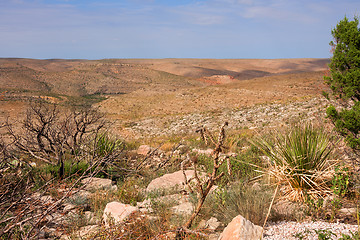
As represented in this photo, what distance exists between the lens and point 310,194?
403 cm

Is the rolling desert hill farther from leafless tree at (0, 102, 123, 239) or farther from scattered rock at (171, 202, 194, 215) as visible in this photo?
scattered rock at (171, 202, 194, 215)

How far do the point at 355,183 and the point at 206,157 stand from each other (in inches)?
141

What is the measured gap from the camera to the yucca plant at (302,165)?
4.10 m

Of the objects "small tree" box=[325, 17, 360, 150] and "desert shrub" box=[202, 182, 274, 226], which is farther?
"small tree" box=[325, 17, 360, 150]

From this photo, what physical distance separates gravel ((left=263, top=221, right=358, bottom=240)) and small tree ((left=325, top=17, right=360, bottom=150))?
2816 mm

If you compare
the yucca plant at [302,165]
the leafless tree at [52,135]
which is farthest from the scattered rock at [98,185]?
the yucca plant at [302,165]

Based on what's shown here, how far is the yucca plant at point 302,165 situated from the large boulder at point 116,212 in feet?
6.99

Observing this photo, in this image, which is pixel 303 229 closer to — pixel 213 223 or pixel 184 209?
pixel 213 223

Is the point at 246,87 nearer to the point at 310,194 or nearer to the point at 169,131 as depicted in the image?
the point at 169,131

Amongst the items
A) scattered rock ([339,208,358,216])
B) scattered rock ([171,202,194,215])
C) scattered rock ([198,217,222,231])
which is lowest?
scattered rock ([171,202,194,215])

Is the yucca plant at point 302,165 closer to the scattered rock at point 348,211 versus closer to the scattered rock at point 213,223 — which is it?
the scattered rock at point 348,211

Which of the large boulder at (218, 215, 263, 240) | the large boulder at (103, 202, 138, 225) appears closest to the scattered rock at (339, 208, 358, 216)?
the large boulder at (218, 215, 263, 240)

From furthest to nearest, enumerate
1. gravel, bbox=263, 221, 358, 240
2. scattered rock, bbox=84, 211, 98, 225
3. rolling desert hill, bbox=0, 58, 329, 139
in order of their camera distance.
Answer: rolling desert hill, bbox=0, 58, 329, 139 < scattered rock, bbox=84, 211, 98, 225 < gravel, bbox=263, 221, 358, 240

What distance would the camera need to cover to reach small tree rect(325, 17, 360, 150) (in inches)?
210
